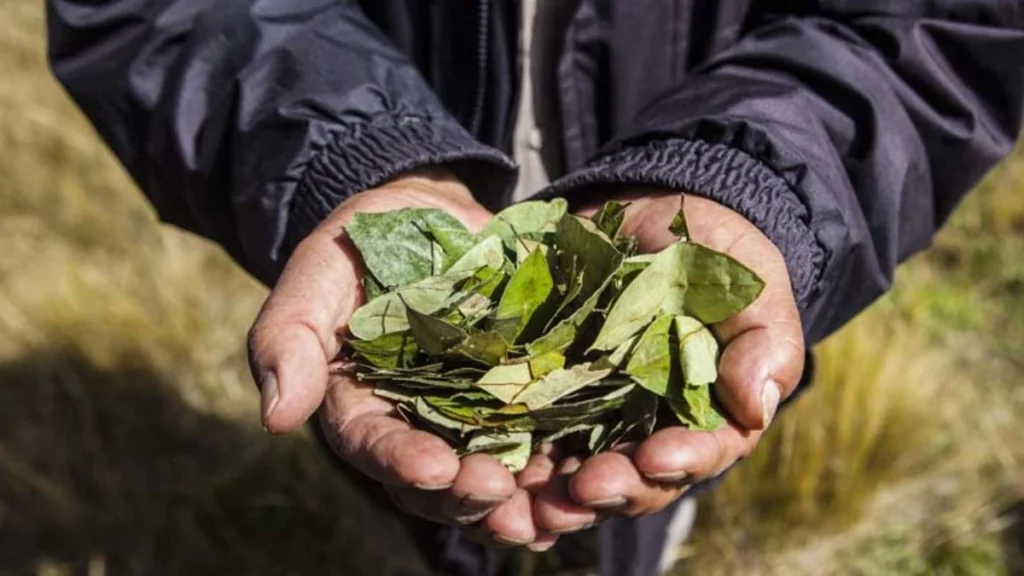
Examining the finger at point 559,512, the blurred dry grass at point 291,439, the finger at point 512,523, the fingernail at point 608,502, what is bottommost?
the blurred dry grass at point 291,439

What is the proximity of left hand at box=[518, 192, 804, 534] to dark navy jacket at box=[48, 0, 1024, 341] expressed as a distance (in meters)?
0.12

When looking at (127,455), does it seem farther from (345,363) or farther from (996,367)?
(996,367)

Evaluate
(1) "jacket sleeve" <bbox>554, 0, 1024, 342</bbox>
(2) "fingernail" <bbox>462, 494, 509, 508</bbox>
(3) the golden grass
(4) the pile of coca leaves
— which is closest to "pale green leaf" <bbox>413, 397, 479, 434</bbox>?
(4) the pile of coca leaves

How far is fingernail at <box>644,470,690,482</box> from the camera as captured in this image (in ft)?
3.45

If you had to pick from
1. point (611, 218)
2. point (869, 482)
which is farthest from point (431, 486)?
point (869, 482)

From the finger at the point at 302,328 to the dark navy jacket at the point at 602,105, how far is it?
4.7 inches

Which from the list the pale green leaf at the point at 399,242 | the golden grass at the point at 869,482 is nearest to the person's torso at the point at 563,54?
the pale green leaf at the point at 399,242

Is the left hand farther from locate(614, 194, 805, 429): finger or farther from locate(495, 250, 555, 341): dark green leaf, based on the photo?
locate(495, 250, 555, 341): dark green leaf

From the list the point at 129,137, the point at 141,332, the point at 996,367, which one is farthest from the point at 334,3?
the point at 996,367

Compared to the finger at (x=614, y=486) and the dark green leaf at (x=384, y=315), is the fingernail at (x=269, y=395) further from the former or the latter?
the finger at (x=614, y=486)

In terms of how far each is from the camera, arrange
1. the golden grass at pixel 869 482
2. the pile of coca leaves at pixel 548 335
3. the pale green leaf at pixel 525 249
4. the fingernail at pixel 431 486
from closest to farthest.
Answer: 1. the fingernail at pixel 431 486
2. the pile of coca leaves at pixel 548 335
3. the pale green leaf at pixel 525 249
4. the golden grass at pixel 869 482

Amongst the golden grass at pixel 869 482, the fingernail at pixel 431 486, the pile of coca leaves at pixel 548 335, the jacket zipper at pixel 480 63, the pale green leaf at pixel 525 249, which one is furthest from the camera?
the golden grass at pixel 869 482

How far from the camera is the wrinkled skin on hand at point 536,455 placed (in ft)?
3.46

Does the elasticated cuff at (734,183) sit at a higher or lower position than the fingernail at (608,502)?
higher
